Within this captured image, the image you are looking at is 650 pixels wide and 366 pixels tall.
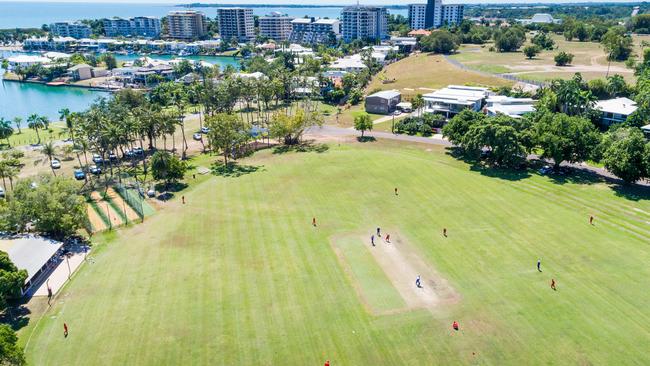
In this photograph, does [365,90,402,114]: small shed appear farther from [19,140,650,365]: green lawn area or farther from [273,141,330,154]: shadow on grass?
[19,140,650,365]: green lawn area

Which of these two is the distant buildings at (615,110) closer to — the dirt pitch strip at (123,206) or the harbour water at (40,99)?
the dirt pitch strip at (123,206)

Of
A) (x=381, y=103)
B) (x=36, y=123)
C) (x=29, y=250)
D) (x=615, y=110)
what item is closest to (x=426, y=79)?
(x=381, y=103)

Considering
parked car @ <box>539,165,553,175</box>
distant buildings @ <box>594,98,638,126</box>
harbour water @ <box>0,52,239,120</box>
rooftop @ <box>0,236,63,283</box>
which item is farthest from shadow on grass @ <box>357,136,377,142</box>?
harbour water @ <box>0,52,239,120</box>

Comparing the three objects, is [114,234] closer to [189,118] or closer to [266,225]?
[266,225]

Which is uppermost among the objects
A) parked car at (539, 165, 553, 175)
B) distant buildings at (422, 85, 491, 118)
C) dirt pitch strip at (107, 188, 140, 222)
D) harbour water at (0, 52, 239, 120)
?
distant buildings at (422, 85, 491, 118)

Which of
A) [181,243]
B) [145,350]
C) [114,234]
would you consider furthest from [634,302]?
[114,234]

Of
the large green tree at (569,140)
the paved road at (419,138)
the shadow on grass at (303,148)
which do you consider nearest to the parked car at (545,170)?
the large green tree at (569,140)

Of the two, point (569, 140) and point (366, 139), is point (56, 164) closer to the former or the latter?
point (366, 139)
